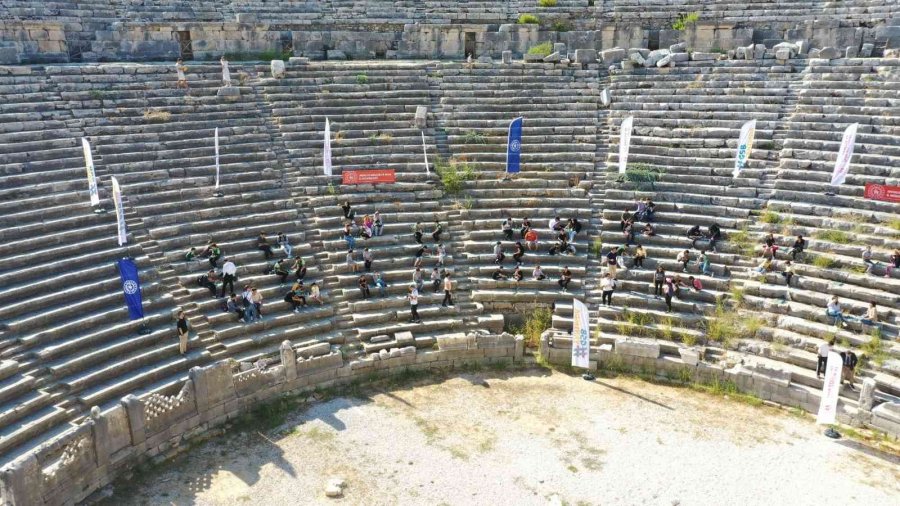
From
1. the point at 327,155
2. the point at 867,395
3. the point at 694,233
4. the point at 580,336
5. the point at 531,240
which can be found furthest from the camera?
the point at 327,155

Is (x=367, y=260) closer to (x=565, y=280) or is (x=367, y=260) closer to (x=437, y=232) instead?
(x=437, y=232)

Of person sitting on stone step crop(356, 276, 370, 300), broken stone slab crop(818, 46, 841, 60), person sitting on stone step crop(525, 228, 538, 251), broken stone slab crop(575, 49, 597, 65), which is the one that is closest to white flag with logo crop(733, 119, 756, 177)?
broken stone slab crop(818, 46, 841, 60)

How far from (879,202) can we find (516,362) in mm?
10359

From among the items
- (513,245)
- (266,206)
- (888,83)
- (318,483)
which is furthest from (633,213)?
(318,483)

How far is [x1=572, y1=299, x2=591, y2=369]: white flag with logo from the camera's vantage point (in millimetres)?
17219

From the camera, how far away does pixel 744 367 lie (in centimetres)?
1722

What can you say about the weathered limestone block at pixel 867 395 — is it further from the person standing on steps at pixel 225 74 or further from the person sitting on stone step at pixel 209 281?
the person standing on steps at pixel 225 74

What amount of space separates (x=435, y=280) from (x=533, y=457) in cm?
640

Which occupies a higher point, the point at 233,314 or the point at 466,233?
the point at 466,233

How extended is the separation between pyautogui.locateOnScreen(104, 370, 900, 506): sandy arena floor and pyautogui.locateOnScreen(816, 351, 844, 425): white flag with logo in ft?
1.60

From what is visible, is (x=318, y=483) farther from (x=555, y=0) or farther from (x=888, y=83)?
(x=555, y=0)

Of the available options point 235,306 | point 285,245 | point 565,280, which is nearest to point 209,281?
point 235,306

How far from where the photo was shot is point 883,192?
19719mm

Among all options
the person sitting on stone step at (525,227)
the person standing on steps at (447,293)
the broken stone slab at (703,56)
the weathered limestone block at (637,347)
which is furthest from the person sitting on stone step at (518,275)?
the broken stone slab at (703,56)
